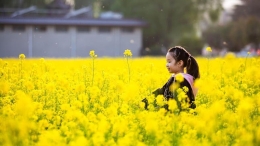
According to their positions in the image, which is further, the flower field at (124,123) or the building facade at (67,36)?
the building facade at (67,36)

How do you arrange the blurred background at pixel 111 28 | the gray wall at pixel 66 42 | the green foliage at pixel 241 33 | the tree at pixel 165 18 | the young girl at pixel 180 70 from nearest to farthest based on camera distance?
the young girl at pixel 180 70
the gray wall at pixel 66 42
the blurred background at pixel 111 28
the tree at pixel 165 18
the green foliage at pixel 241 33

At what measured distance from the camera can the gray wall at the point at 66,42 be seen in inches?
1239

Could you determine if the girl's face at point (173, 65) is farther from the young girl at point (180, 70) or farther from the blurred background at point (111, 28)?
the blurred background at point (111, 28)

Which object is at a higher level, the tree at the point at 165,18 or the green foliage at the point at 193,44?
the tree at the point at 165,18

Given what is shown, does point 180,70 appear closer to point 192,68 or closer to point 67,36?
point 192,68

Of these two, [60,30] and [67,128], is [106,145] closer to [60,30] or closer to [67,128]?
[67,128]

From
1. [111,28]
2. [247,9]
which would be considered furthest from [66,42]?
[247,9]

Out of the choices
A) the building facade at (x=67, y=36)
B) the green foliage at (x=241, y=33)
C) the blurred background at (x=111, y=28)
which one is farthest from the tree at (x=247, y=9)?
the building facade at (x=67, y=36)

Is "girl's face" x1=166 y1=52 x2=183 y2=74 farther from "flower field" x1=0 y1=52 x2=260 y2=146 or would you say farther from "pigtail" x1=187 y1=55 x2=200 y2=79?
"flower field" x1=0 y1=52 x2=260 y2=146

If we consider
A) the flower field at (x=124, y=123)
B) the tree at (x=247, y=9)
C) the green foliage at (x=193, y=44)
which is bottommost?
the green foliage at (x=193, y=44)

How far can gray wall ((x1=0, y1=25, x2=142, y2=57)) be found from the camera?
31.5 metres

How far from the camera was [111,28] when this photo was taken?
34.7 metres

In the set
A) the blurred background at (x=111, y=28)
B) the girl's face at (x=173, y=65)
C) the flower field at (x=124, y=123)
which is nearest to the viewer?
the flower field at (x=124, y=123)

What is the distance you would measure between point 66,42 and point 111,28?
11.0ft
